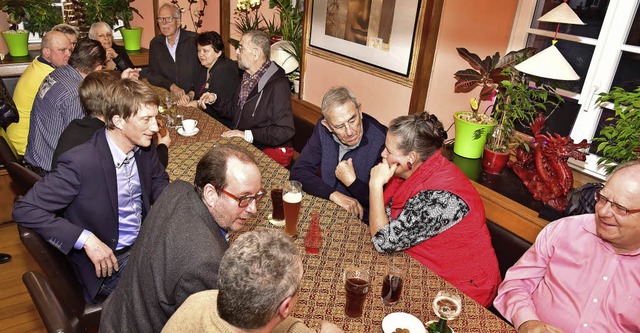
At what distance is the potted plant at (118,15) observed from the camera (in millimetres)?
5594

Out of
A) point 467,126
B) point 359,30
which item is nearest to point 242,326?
point 467,126

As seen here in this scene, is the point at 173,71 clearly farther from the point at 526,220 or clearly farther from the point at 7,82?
the point at 526,220

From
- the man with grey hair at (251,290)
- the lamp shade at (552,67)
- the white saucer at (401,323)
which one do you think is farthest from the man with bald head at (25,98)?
the lamp shade at (552,67)

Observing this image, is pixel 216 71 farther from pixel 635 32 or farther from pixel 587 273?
pixel 587 273

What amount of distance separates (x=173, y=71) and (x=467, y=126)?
3196 millimetres

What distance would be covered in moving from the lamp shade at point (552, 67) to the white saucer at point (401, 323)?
162cm

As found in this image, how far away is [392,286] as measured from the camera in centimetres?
160

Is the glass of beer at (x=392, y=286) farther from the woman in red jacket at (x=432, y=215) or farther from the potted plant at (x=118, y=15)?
the potted plant at (x=118, y=15)

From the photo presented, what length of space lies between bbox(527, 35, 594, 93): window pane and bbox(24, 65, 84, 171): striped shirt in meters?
3.12

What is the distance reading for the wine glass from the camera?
1.48 m

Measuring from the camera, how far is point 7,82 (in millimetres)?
4219

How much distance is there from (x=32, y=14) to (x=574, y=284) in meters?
5.80

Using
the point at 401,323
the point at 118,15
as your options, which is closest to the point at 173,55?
the point at 118,15

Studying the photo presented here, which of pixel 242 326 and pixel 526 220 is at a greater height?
pixel 242 326
